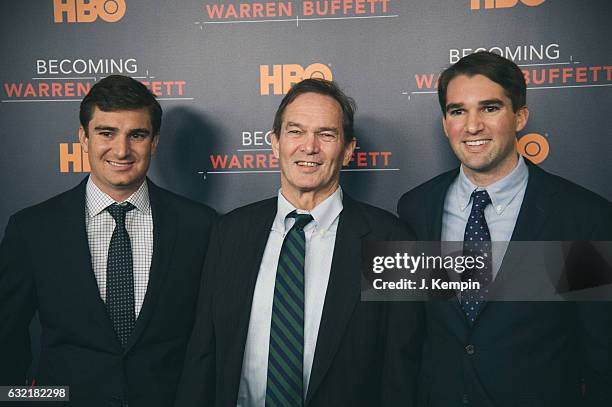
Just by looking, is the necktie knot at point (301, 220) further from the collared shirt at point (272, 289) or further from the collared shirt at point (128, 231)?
the collared shirt at point (128, 231)

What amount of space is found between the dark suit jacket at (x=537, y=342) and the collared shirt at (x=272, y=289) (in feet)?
1.52

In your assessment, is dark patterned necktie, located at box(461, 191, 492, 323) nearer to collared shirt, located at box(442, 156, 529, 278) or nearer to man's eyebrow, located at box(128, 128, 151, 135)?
collared shirt, located at box(442, 156, 529, 278)

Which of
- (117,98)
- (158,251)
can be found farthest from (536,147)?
(117,98)

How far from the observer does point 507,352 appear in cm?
205

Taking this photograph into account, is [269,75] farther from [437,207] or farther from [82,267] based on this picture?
[82,267]

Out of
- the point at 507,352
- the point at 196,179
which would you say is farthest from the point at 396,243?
the point at 196,179

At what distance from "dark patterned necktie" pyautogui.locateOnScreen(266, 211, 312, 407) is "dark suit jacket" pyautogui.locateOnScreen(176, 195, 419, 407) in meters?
0.06

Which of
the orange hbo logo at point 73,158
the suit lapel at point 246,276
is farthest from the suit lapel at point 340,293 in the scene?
the orange hbo logo at point 73,158

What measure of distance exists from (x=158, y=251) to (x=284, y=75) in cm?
99

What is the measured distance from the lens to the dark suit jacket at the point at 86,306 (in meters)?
2.20

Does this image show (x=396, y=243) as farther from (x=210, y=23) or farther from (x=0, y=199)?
(x=0, y=199)

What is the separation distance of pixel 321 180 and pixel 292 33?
0.89m

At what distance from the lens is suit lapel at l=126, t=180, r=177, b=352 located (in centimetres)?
220

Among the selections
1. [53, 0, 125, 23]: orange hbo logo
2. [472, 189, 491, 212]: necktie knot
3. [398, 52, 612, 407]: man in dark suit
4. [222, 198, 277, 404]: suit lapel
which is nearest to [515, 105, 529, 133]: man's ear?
[398, 52, 612, 407]: man in dark suit
